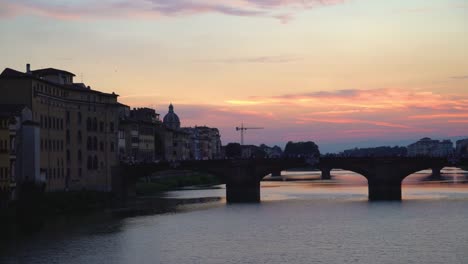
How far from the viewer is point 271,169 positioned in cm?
10675

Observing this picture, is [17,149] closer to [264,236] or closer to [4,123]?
[4,123]

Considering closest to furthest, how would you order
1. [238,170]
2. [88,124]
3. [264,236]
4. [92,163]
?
[264,236] < [88,124] < [92,163] < [238,170]

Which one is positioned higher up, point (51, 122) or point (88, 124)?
point (88, 124)

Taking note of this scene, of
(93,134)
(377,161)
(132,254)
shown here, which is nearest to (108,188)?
(93,134)

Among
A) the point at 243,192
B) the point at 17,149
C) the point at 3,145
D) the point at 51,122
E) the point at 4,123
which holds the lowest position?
the point at 243,192

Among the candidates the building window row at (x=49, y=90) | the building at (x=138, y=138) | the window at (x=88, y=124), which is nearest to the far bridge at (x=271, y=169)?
the window at (x=88, y=124)

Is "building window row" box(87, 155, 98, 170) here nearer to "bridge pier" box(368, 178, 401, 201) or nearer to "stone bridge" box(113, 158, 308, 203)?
"stone bridge" box(113, 158, 308, 203)

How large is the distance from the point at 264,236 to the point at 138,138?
88212 millimetres

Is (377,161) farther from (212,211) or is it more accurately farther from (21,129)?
(21,129)

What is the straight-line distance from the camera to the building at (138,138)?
467 ft

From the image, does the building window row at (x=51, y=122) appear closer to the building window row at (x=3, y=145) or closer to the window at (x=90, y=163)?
the window at (x=90, y=163)

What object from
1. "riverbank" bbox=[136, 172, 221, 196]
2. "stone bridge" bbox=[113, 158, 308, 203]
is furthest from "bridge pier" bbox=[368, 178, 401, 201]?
"riverbank" bbox=[136, 172, 221, 196]

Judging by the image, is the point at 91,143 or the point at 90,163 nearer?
the point at 90,163

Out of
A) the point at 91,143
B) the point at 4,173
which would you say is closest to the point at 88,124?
the point at 91,143
